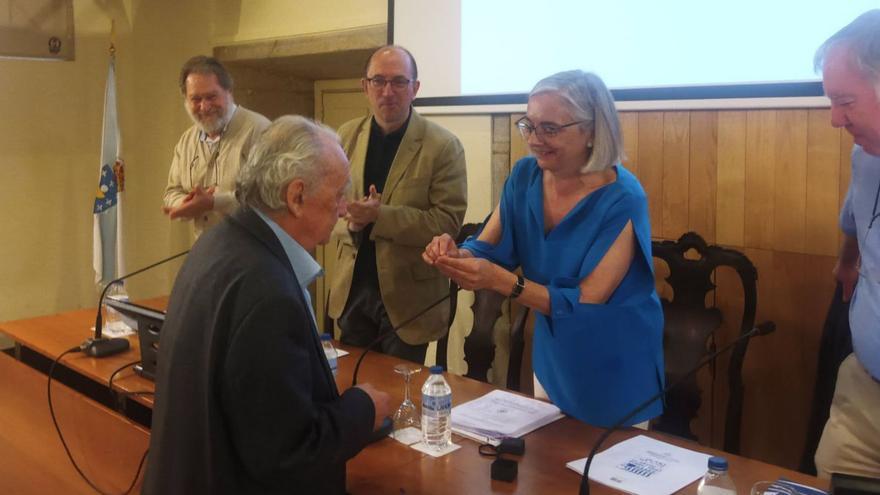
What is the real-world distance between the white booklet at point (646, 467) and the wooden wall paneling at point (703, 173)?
1.27 meters

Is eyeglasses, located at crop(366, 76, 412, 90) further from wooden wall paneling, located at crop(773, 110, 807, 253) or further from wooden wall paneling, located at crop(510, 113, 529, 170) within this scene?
wooden wall paneling, located at crop(773, 110, 807, 253)

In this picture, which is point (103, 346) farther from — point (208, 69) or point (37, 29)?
point (37, 29)

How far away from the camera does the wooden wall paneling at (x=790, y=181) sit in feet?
8.30

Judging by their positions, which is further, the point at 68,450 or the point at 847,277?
the point at 68,450

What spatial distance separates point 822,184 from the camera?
98.3 inches

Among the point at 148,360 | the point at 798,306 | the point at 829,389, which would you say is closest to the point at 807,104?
the point at 798,306

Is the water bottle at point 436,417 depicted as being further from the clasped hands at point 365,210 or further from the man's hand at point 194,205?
the man's hand at point 194,205

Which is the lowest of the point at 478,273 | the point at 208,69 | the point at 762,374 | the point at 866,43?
the point at 762,374

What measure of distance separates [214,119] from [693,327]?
2111mm

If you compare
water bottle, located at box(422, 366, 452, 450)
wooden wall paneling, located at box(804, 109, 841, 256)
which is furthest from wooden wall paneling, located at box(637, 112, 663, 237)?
water bottle, located at box(422, 366, 452, 450)

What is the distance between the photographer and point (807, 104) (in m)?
2.47

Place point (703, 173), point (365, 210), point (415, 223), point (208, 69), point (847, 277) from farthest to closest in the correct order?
point (208, 69)
point (703, 173)
point (415, 223)
point (365, 210)
point (847, 277)

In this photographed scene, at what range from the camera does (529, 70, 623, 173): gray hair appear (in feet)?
6.31

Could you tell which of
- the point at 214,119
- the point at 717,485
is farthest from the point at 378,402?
the point at 214,119
